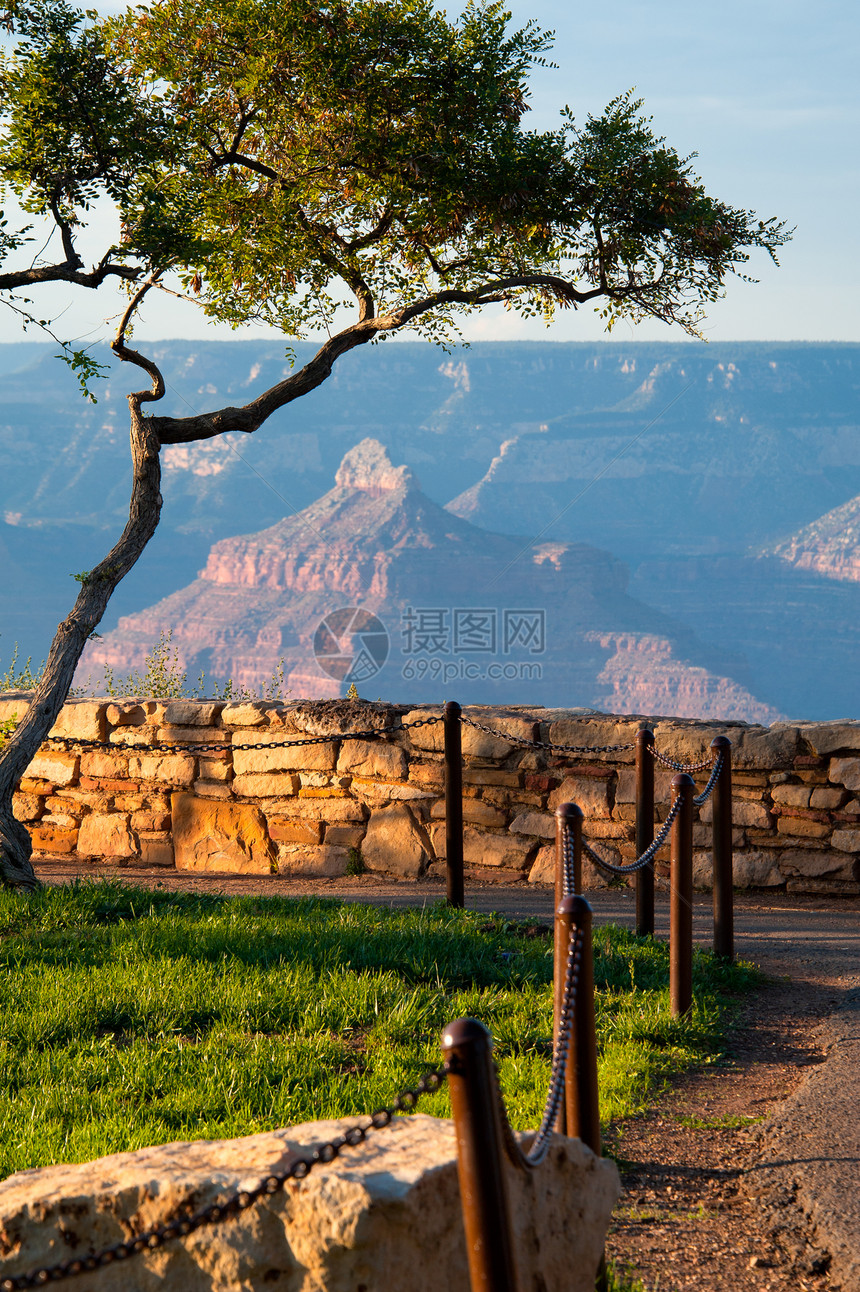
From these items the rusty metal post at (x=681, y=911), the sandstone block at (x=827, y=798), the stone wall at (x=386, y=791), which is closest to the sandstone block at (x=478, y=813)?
the stone wall at (x=386, y=791)

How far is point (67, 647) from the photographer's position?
664 cm

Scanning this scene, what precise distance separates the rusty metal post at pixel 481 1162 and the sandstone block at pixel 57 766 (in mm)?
6485

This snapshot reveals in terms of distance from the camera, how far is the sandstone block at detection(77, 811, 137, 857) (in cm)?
739

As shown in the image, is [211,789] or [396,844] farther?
Answer: [211,789]

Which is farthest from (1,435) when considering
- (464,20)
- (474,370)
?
(464,20)

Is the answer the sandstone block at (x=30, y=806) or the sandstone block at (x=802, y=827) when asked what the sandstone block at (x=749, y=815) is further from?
the sandstone block at (x=30, y=806)

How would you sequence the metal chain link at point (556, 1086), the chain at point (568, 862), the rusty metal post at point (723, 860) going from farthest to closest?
the rusty metal post at point (723, 860) < the chain at point (568, 862) < the metal chain link at point (556, 1086)

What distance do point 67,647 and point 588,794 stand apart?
3374 mm

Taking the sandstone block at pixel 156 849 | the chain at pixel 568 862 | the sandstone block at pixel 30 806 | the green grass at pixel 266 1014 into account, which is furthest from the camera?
the sandstone block at pixel 30 806

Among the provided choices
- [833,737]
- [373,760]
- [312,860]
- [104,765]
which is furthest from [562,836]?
[104,765]

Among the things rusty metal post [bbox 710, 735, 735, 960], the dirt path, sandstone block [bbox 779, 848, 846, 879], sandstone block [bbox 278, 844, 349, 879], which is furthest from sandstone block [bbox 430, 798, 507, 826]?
rusty metal post [bbox 710, 735, 735, 960]

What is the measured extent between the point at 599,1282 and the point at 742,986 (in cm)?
238

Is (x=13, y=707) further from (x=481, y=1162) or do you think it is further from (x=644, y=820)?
(x=481, y=1162)

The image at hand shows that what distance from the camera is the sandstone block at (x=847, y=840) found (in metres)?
6.09
